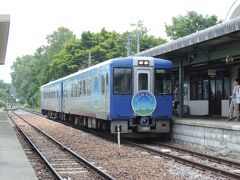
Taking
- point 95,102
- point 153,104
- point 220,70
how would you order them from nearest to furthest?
point 153,104
point 95,102
point 220,70

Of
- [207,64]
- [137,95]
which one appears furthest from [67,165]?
[207,64]

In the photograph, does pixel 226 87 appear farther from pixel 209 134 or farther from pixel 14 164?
pixel 14 164

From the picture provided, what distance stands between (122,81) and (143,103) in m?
1.10

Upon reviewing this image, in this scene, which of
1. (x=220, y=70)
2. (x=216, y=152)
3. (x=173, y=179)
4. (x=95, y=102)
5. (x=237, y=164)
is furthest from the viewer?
(x=220, y=70)

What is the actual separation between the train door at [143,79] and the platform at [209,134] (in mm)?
1738

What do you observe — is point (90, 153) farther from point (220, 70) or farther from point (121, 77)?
point (220, 70)

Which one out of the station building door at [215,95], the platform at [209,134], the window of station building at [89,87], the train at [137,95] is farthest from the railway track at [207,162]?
the station building door at [215,95]

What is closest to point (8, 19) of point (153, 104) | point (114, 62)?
point (114, 62)

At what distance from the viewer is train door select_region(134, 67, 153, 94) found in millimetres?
18734

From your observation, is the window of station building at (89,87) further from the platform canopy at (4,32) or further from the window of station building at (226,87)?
the window of station building at (226,87)

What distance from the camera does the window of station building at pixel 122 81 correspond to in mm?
18734

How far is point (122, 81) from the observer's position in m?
18.8

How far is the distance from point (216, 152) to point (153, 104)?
12.4 feet

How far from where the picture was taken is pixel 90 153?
1620cm
